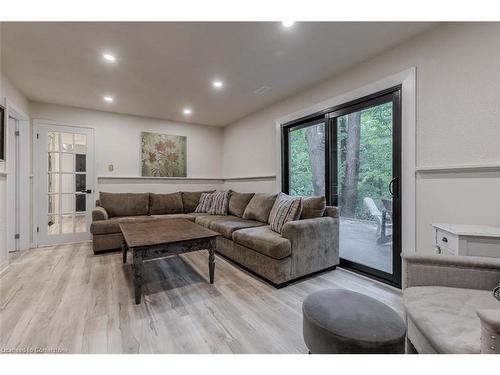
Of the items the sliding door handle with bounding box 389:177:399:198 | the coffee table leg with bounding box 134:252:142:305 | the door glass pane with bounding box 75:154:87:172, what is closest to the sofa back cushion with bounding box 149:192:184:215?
the door glass pane with bounding box 75:154:87:172

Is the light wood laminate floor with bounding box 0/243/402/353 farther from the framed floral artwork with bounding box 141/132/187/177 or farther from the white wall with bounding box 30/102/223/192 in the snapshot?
the framed floral artwork with bounding box 141/132/187/177

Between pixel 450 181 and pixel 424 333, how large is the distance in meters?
1.39

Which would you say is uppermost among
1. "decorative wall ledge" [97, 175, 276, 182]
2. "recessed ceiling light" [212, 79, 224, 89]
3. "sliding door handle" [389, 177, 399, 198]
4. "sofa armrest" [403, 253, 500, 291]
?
"recessed ceiling light" [212, 79, 224, 89]

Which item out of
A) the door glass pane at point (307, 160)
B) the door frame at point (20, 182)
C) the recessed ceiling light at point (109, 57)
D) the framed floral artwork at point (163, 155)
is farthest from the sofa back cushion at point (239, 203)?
the door frame at point (20, 182)

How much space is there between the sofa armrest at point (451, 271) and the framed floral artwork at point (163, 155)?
4304mm

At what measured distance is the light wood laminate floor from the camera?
1453 mm

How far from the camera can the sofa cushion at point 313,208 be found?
262 cm

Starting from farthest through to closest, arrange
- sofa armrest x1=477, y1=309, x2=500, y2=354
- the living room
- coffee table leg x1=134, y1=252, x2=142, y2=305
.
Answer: coffee table leg x1=134, y1=252, x2=142, y2=305 → the living room → sofa armrest x1=477, y1=309, x2=500, y2=354

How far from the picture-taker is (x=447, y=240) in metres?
1.59

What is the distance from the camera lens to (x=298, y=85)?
307cm

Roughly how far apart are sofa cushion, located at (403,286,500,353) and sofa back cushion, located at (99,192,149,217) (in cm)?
396

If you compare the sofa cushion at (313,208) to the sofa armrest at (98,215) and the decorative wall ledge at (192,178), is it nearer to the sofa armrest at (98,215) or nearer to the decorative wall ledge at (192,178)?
the decorative wall ledge at (192,178)

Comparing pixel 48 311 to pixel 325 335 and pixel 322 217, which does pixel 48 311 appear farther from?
pixel 322 217
